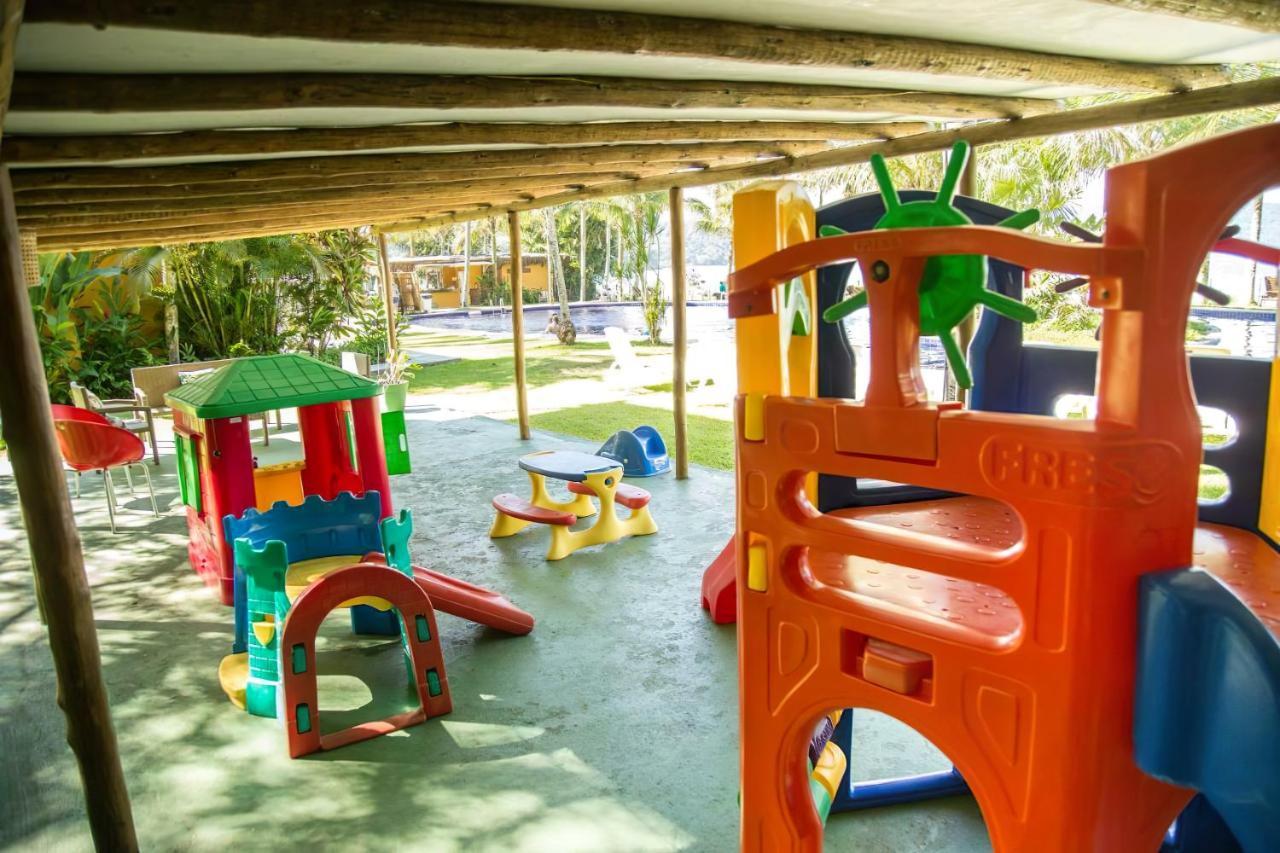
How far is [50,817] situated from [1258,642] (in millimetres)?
4080

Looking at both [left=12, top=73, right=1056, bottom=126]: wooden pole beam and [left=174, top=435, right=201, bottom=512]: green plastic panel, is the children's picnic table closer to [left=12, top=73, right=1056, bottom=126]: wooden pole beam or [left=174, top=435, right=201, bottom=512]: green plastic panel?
[left=174, top=435, right=201, bottom=512]: green plastic panel

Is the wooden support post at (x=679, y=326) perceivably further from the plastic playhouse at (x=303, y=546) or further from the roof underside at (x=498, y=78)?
the plastic playhouse at (x=303, y=546)

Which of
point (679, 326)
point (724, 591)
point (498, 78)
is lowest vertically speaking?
point (724, 591)

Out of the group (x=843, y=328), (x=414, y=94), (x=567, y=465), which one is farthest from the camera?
(x=567, y=465)

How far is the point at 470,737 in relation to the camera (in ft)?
13.0

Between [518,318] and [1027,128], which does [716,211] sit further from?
[1027,128]

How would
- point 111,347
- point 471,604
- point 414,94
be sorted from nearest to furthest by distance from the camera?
1. point 414,94
2. point 471,604
3. point 111,347

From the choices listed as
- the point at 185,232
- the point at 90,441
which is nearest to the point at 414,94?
the point at 90,441

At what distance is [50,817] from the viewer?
3463 mm

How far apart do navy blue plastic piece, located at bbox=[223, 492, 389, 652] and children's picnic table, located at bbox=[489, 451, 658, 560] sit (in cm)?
171

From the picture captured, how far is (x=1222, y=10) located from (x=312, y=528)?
15.0ft

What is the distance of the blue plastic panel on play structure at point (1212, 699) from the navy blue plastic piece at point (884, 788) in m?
1.78

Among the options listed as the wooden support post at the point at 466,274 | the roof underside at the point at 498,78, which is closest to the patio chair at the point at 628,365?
the roof underside at the point at 498,78

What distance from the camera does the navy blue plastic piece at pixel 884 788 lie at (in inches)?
129
